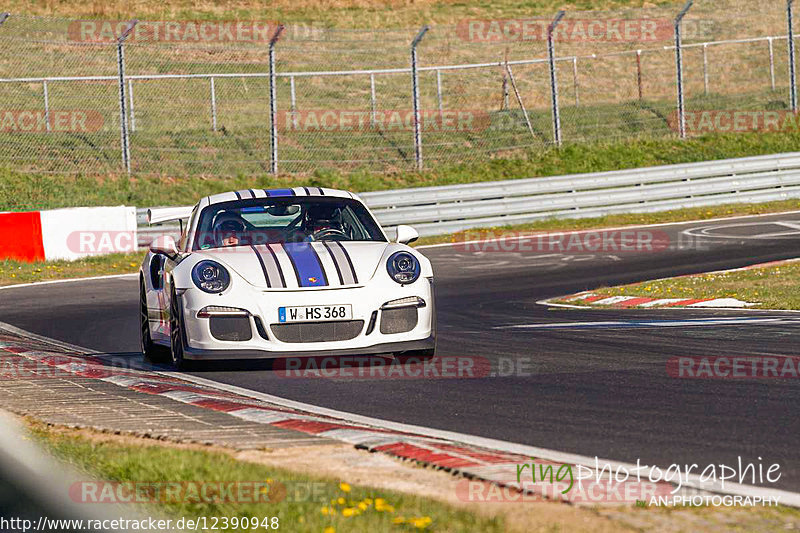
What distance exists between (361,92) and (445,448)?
27.9 metres

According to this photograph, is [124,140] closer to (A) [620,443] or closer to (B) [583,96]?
(B) [583,96]

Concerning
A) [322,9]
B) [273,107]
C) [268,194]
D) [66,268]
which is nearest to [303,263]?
[268,194]

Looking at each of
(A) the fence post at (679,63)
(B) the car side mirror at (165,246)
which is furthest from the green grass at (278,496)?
(A) the fence post at (679,63)

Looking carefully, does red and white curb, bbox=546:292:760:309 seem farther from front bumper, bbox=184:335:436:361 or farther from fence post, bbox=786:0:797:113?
fence post, bbox=786:0:797:113

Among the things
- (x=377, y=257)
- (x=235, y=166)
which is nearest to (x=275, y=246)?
(x=377, y=257)

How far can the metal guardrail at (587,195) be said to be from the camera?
22.6 meters

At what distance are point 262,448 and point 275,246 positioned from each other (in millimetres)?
3468

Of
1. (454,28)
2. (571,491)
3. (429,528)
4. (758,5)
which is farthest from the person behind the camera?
(758,5)

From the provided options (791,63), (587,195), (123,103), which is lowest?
(587,195)

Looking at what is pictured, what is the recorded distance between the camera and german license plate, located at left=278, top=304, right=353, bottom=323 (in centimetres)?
811

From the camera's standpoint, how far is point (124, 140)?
23875 millimetres

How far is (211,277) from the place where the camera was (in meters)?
8.30

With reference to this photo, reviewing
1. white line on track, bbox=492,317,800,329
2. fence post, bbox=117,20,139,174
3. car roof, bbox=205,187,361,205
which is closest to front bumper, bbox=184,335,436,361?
car roof, bbox=205,187,361,205

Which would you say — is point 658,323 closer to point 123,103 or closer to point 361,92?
point 123,103
